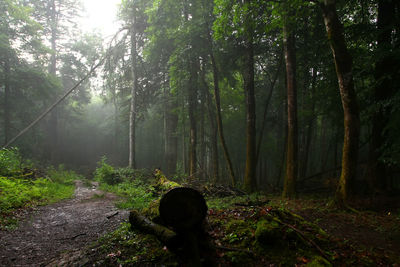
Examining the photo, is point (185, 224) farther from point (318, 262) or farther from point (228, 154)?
point (228, 154)

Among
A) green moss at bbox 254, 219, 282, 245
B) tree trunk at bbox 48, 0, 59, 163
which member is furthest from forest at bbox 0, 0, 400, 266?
tree trunk at bbox 48, 0, 59, 163

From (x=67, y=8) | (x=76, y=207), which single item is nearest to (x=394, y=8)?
(x=76, y=207)

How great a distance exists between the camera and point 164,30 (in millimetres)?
13945

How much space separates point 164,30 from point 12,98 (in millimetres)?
15034

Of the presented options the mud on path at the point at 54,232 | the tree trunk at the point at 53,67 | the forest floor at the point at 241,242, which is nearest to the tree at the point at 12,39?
the tree trunk at the point at 53,67

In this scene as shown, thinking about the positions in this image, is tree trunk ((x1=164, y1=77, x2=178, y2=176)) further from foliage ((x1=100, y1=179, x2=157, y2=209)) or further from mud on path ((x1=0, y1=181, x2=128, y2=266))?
mud on path ((x1=0, y1=181, x2=128, y2=266))

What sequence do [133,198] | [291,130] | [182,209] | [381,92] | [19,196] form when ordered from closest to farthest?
[182,209] → [19,196] → [381,92] → [291,130] → [133,198]

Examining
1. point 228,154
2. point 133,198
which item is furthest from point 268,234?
point 228,154

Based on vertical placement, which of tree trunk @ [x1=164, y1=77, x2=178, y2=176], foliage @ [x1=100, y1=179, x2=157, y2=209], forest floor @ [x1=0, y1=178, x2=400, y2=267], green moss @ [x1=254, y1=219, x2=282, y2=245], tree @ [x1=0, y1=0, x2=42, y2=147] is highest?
tree @ [x1=0, y1=0, x2=42, y2=147]

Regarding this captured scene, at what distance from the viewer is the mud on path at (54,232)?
13.0 feet

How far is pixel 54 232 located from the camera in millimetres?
5203

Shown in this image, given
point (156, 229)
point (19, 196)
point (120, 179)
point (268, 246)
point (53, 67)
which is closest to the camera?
point (268, 246)

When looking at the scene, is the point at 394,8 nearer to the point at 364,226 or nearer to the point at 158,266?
the point at 364,226

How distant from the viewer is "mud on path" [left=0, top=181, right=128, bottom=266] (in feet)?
13.0
